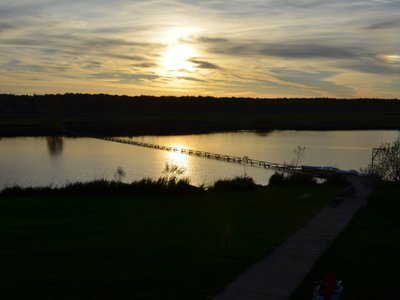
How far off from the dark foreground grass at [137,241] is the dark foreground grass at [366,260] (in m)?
2.31

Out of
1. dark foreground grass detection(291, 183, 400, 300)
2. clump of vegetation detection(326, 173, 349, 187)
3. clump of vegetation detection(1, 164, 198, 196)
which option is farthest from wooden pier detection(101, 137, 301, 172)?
dark foreground grass detection(291, 183, 400, 300)

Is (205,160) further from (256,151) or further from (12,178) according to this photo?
(12,178)

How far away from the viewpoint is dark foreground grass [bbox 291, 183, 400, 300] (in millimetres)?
14234

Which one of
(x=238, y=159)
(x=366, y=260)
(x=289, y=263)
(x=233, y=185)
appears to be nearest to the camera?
(x=289, y=263)

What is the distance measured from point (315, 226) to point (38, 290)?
13.2 meters

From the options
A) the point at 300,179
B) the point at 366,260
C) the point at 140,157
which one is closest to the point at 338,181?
the point at 300,179

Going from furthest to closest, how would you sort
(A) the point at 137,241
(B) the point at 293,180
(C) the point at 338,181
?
(B) the point at 293,180 → (C) the point at 338,181 → (A) the point at 137,241

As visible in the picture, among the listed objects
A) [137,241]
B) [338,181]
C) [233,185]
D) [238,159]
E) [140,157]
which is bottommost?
Result: [137,241]

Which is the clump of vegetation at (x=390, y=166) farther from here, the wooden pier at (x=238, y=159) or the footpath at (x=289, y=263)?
the footpath at (x=289, y=263)

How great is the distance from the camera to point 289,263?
16672 mm

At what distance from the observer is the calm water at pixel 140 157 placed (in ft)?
195

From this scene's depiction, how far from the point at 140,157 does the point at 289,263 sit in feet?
212

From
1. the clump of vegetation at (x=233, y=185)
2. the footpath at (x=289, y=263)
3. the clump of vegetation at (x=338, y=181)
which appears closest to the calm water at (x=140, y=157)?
the clump of vegetation at (x=338, y=181)

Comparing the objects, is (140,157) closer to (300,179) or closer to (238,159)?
(238,159)
